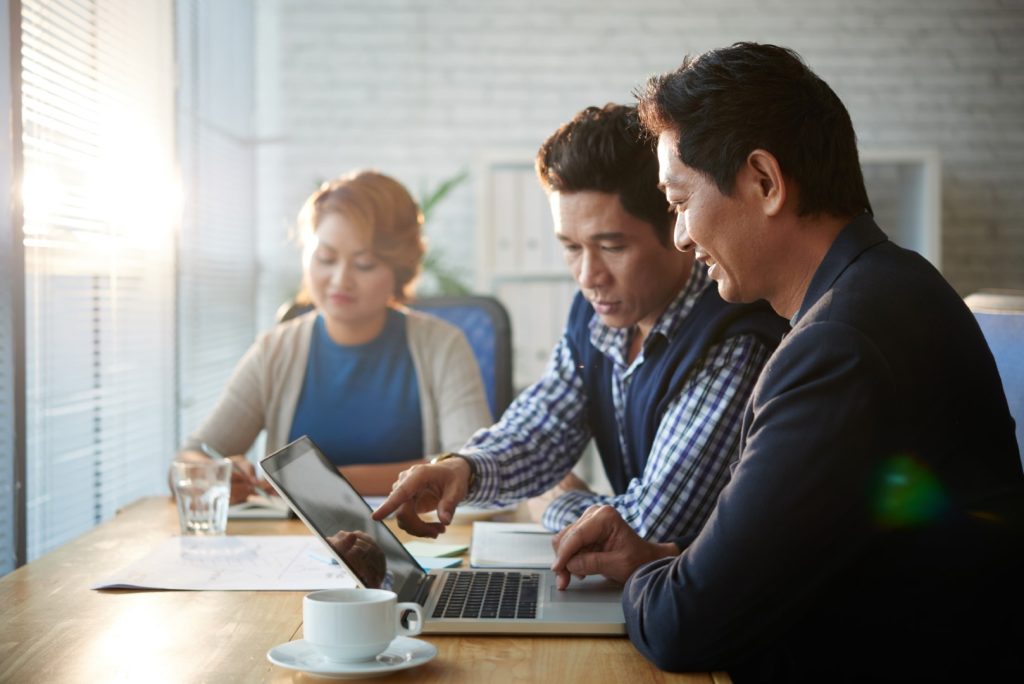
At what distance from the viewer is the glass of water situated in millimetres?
1615

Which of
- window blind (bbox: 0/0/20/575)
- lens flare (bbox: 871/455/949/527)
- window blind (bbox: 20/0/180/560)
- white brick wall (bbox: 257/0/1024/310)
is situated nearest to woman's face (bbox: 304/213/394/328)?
window blind (bbox: 20/0/180/560)

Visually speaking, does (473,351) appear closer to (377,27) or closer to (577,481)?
(577,481)

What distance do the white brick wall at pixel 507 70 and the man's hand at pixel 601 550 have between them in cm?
370

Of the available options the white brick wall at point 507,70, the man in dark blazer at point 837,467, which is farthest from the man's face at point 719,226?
the white brick wall at point 507,70

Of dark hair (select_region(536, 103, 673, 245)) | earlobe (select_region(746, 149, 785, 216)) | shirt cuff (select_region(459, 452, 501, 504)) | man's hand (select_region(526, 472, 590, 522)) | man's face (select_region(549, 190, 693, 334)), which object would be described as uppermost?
dark hair (select_region(536, 103, 673, 245))

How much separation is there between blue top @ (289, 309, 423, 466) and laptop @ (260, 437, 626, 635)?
111 cm

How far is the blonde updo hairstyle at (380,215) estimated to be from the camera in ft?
7.98

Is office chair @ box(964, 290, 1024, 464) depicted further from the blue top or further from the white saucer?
the blue top

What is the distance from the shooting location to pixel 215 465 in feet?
5.32

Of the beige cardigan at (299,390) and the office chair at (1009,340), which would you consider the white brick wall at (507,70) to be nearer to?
the beige cardigan at (299,390)

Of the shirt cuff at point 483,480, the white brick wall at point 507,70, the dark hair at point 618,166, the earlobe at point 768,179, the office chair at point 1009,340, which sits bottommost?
the shirt cuff at point 483,480

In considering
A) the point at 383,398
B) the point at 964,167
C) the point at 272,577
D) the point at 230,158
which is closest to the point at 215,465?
the point at 272,577

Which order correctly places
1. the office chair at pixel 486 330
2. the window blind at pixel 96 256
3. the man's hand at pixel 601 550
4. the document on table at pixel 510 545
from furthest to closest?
the office chair at pixel 486 330 < the window blind at pixel 96 256 < the document on table at pixel 510 545 < the man's hand at pixel 601 550

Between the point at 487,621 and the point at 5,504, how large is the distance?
0.98 metres
